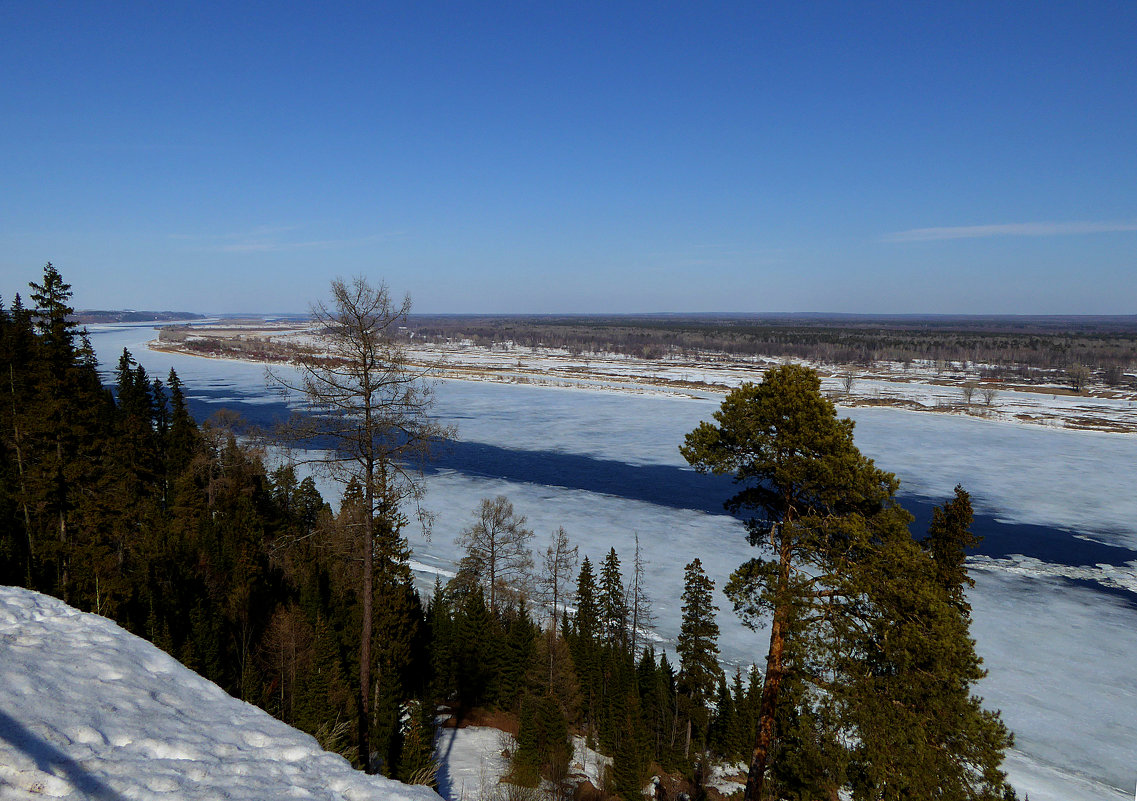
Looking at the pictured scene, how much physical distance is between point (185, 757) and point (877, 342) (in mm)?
204044

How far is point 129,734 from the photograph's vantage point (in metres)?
4.07

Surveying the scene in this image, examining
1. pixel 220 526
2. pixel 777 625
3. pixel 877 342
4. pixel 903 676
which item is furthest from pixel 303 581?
pixel 877 342

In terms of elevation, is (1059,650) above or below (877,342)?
below

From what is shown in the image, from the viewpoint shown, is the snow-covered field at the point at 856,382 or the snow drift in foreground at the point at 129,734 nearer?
the snow drift in foreground at the point at 129,734

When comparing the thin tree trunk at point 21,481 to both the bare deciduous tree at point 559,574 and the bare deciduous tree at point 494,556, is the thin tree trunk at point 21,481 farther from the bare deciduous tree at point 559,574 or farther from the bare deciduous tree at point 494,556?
the bare deciduous tree at point 559,574

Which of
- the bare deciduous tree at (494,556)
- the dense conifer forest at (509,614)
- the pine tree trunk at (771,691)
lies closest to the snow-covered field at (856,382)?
the bare deciduous tree at (494,556)

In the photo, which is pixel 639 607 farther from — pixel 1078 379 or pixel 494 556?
pixel 1078 379

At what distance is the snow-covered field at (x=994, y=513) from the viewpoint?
18.6 m

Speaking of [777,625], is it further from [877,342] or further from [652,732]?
[877,342]

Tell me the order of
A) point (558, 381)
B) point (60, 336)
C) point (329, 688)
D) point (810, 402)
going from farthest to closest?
point (558, 381) < point (60, 336) < point (329, 688) < point (810, 402)

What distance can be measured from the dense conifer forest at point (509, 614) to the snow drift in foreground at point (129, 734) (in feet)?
6.00

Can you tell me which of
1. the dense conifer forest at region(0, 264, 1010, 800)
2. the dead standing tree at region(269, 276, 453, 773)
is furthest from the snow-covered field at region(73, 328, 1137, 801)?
the dead standing tree at region(269, 276, 453, 773)

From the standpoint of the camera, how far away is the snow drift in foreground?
11.4 ft

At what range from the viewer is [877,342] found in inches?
7283
